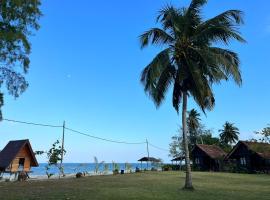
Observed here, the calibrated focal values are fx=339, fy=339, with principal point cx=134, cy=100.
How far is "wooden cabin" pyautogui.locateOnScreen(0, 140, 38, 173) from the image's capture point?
3847cm

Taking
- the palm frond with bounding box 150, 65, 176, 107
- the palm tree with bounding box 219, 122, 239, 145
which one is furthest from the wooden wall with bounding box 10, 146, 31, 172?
the palm tree with bounding box 219, 122, 239, 145

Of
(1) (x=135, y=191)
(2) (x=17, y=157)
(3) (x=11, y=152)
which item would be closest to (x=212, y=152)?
(2) (x=17, y=157)

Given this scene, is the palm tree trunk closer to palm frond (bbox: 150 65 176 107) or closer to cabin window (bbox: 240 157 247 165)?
palm frond (bbox: 150 65 176 107)

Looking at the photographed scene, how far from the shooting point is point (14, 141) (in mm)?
41531

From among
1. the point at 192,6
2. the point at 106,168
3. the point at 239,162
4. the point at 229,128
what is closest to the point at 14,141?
the point at 106,168

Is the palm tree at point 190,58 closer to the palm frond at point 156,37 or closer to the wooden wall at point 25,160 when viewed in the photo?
the palm frond at point 156,37

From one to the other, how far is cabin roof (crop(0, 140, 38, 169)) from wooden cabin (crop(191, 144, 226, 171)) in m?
29.8

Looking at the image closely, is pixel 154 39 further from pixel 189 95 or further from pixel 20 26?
pixel 20 26

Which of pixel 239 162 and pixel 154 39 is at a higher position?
pixel 154 39

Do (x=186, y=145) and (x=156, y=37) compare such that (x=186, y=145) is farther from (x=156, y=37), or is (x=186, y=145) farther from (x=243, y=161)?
(x=243, y=161)

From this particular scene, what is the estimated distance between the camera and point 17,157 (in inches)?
1555

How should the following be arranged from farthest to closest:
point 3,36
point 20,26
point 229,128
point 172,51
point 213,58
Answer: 1. point 229,128
2. point 172,51
3. point 213,58
4. point 20,26
5. point 3,36

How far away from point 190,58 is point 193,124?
185 ft

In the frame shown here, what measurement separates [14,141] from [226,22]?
30.9 meters
